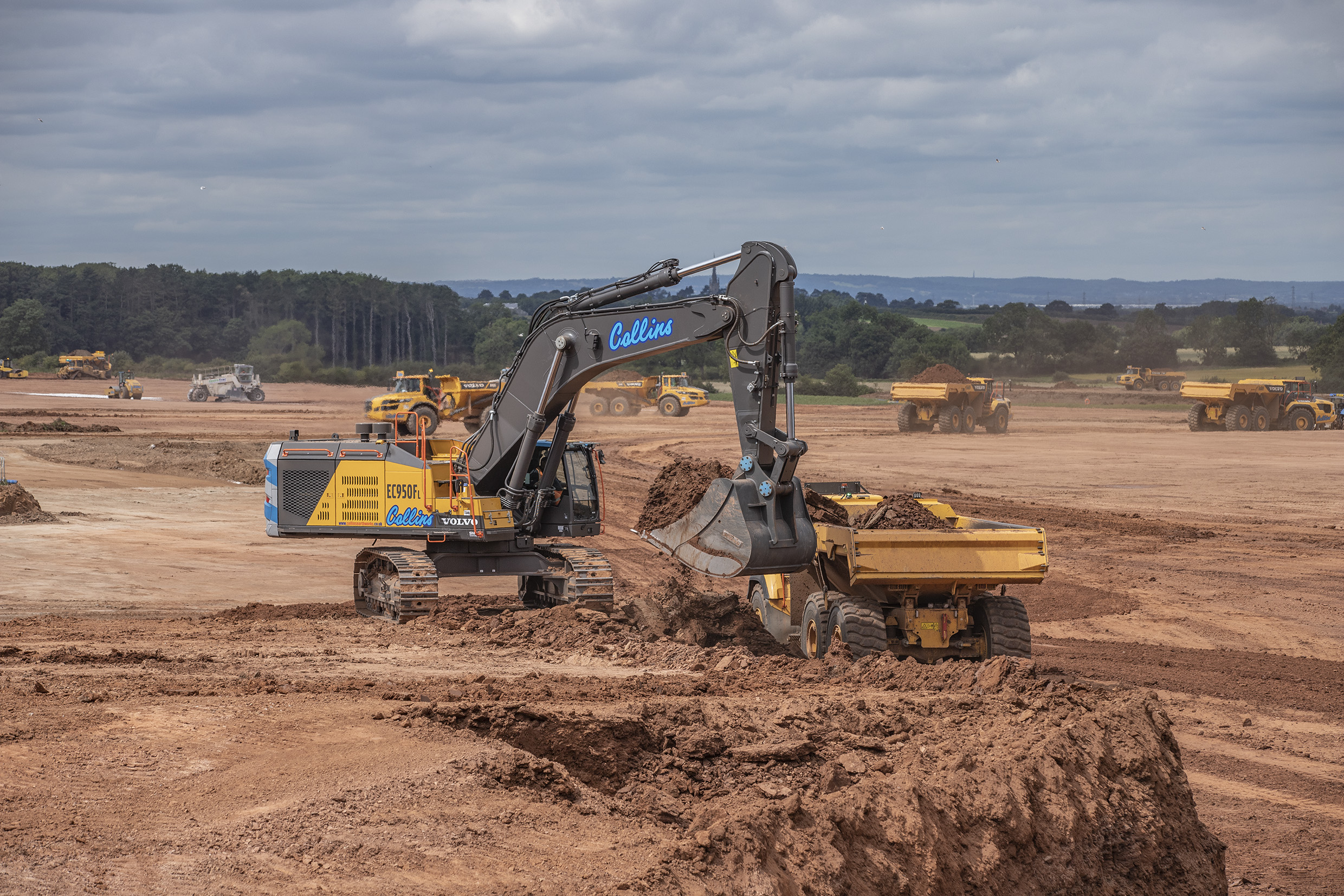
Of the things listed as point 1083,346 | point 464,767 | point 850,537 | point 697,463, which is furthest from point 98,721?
point 1083,346

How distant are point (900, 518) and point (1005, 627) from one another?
1.55 metres

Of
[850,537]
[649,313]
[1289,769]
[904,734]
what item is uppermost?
[649,313]

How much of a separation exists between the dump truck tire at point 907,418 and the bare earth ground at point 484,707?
1909 cm

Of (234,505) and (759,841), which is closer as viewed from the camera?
(759,841)

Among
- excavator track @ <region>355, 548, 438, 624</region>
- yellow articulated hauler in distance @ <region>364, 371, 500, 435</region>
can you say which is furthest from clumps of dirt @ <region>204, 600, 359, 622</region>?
yellow articulated hauler in distance @ <region>364, 371, 500, 435</region>

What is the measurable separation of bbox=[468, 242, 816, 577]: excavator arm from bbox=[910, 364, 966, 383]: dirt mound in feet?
112

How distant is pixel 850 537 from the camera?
10.9 m

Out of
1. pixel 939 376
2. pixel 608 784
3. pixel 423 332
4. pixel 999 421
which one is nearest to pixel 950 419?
pixel 999 421

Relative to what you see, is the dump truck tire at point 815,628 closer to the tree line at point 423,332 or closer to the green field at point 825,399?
the green field at point 825,399

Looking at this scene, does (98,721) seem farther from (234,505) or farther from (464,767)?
(234,505)

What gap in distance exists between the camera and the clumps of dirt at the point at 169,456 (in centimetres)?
3056

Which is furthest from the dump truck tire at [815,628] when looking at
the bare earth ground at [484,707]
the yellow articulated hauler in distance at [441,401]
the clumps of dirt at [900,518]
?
the yellow articulated hauler in distance at [441,401]

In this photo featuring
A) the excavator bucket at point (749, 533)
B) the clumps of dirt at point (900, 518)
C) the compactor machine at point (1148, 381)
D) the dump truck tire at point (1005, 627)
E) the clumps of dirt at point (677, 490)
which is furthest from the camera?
the compactor machine at point (1148, 381)

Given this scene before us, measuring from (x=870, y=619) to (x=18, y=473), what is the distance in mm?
25116
